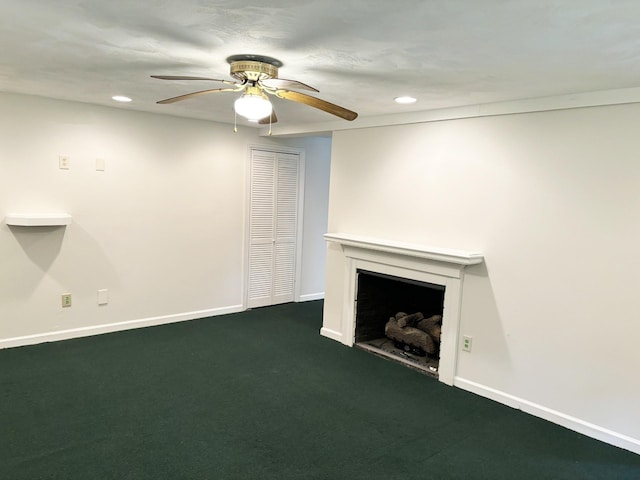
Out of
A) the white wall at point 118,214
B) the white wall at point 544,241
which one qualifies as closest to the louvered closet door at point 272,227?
the white wall at point 118,214

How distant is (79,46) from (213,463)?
2310mm

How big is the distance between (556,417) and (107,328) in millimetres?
3974

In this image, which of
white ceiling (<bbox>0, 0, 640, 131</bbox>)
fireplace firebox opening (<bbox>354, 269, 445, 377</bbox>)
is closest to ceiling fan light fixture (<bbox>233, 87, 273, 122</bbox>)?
white ceiling (<bbox>0, 0, 640, 131</bbox>)

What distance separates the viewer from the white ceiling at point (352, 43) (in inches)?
64.7

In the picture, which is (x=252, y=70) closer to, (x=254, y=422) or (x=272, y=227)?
(x=254, y=422)

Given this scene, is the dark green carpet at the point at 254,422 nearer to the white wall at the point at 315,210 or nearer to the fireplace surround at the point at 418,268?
the fireplace surround at the point at 418,268

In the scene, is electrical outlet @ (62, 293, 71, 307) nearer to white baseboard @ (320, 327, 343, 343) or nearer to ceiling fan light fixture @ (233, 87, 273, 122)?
white baseboard @ (320, 327, 343, 343)

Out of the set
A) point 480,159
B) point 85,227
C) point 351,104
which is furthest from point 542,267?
point 85,227

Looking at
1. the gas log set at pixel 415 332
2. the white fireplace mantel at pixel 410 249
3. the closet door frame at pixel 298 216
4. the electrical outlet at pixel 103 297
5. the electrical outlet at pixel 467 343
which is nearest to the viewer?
the white fireplace mantel at pixel 410 249

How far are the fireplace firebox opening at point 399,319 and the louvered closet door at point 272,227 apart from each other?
5.24 ft

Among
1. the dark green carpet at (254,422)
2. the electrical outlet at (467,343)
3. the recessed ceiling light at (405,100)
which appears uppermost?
the recessed ceiling light at (405,100)

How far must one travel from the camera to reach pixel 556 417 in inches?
118

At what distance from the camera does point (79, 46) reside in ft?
7.45

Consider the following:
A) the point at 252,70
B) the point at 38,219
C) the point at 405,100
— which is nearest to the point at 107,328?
the point at 38,219
